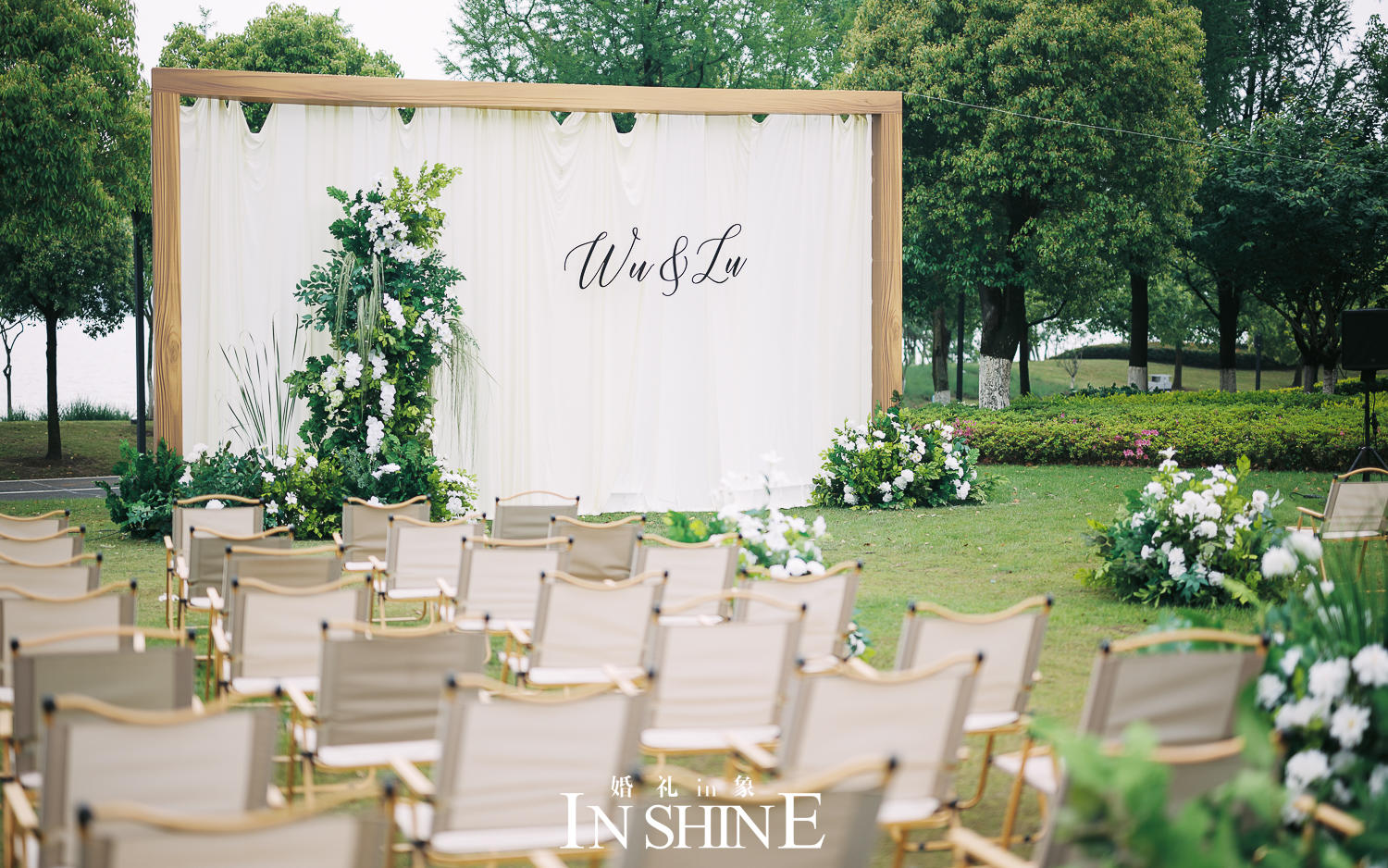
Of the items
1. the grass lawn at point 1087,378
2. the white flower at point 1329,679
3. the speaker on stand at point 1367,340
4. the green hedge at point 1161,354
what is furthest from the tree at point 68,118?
the green hedge at point 1161,354

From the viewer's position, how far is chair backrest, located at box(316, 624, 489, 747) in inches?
138

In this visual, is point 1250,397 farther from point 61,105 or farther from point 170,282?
point 61,105

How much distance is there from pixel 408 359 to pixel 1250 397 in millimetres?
14713

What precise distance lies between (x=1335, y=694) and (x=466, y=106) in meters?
10.3

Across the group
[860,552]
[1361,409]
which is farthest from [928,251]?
[860,552]

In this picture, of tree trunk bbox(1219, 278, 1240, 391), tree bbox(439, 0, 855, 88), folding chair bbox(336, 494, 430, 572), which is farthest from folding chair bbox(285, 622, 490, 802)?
tree trunk bbox(1219, 278, 1240, 391)

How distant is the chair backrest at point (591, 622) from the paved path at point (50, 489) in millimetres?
12975

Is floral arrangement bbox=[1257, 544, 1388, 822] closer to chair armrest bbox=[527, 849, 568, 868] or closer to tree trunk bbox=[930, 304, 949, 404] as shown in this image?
chair armrest bbox=[527, 849, 568, 868]

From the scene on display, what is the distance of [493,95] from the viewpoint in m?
11.4

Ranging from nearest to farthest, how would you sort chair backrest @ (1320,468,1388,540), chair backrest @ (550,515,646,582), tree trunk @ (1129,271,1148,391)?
chair backrest @ (550,515,646,582) < chair backrest @ (1320,468,1388,540) < tree trunk @ (1129,271,1148,391)

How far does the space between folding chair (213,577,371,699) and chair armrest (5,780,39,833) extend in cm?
117

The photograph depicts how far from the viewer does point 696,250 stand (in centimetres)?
1213

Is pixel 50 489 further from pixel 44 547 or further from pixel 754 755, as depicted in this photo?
pixel 754 755

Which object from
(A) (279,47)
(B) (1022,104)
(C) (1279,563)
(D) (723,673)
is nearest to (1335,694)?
(C) (1279,563)
